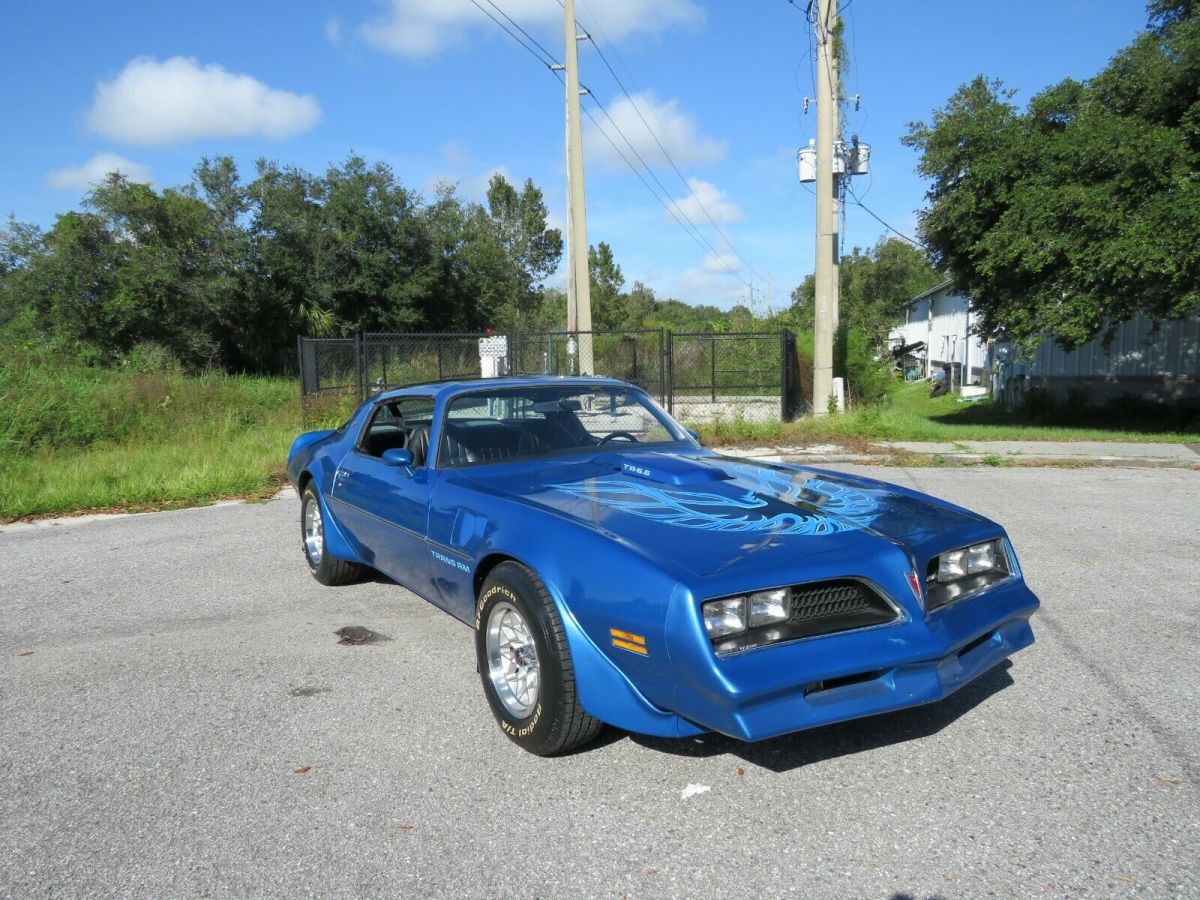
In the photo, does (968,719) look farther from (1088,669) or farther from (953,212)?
(953,212)

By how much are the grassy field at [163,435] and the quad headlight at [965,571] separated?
855 centimetres

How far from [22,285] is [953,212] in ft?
98.1

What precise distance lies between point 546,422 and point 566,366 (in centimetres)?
1412

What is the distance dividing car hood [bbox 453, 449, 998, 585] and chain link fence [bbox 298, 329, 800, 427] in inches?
391

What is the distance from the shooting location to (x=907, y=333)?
179 ft

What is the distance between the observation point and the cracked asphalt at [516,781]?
264 cm

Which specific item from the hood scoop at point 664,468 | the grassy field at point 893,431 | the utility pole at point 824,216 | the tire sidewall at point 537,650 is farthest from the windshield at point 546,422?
the utility pole at point 824,216

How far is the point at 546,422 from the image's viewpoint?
4902 millimetres

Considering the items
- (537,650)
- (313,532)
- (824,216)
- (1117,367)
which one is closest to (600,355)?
(824,216)

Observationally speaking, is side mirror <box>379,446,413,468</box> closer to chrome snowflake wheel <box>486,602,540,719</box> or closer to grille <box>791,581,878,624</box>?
chrome snowflake wheel <box>486,602,540,719</box>

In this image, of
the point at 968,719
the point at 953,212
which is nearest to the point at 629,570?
the point at 968,719

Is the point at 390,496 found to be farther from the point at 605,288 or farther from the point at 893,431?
the point at 605,288

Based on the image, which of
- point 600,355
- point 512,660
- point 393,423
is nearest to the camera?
point 512,660

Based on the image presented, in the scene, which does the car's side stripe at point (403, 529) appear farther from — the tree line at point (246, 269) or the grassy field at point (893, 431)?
the tree line at point (246, 269)
